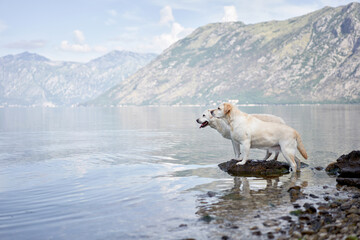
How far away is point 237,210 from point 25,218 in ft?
24.2

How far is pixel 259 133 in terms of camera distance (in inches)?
704

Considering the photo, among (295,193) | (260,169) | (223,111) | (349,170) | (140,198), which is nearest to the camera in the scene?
(295,193)

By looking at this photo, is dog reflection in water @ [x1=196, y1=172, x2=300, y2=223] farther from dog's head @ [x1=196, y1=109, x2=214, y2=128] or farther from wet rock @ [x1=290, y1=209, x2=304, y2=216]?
dog's head @ [x1=196, y1=109, x2=214, y2=128]

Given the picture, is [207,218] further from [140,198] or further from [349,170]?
[349,170]

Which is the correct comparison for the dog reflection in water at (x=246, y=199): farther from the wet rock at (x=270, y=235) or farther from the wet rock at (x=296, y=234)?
the wet rock at (x=296, y=234)

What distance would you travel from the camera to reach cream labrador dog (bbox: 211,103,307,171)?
700 inches

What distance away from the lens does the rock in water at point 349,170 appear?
16031 millimetres

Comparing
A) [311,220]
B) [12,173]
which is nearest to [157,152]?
[12,173]

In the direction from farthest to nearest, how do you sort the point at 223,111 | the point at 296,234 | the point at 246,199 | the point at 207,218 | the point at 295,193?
1. the point at 223,111
2. the point at 295,193
3. the point at 246,199
4. the point at 207,218
5. the point at 296,234

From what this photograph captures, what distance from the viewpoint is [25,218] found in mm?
12531

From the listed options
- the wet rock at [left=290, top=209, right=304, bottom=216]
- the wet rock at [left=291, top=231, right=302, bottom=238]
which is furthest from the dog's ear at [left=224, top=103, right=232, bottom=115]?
the wet rock at [left=291, top=231, right=302, bottom=238]

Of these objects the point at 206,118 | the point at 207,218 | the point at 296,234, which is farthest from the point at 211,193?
the point at 296,234

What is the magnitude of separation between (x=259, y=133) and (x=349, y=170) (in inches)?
174

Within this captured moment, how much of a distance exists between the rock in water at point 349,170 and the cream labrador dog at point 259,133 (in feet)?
7.44
